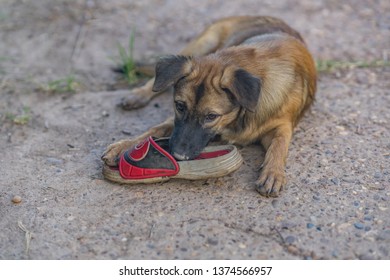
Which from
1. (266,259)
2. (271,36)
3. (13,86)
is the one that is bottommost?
(13,86)

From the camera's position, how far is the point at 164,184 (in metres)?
4.36

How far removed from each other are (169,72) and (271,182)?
3.70ft

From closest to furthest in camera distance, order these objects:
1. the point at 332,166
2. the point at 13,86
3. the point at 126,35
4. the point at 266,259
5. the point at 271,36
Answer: the point at 266,259 → the point at 332,166 → the point at 271,36 → the point at 13,86 → the point at 126,35

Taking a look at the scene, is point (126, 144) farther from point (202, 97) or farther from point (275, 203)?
point (275, 203)

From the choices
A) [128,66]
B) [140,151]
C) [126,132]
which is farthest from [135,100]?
[140,151]

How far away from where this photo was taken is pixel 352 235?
12.4 feet

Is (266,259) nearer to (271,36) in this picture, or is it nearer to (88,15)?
(271,36)

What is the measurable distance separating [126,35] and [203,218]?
3.80m

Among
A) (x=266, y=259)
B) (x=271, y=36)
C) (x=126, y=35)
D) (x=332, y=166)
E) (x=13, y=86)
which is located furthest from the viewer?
(x=126, y=35)

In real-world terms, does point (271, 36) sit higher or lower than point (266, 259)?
higher

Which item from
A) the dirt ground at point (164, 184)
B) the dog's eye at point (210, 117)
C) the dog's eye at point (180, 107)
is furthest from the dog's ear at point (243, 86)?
the dirt ground at point (164, 184)

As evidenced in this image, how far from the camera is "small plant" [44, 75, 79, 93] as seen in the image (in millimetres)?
6020

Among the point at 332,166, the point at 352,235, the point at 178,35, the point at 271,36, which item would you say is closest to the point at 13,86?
the point at 178,35

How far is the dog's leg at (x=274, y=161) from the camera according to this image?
13.8 ft
